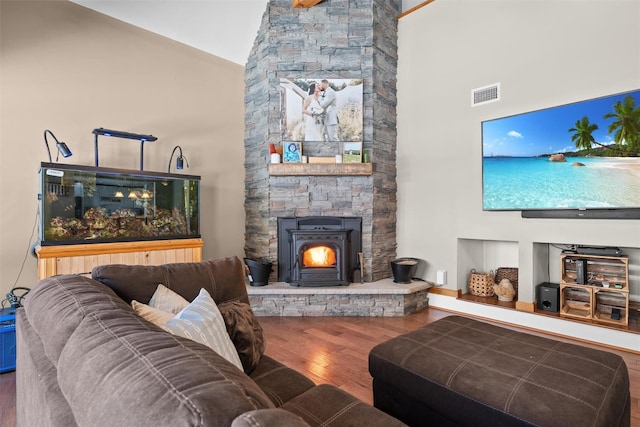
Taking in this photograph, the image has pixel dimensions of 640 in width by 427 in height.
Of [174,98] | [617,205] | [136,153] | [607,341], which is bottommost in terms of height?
[607,341]

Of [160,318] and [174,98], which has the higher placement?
[174,98]

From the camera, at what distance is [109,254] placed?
2.86 meters

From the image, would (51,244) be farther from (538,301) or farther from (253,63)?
(538,301)

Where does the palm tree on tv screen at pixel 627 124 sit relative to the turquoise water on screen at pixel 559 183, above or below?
above

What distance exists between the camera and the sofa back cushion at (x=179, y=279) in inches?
53.2

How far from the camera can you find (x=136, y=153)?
11.5 feet

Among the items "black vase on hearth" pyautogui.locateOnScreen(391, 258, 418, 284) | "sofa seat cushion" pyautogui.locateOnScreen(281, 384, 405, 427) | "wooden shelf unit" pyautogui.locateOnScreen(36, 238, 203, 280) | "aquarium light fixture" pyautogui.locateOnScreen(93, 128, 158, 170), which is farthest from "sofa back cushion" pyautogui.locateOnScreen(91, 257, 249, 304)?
"black vase on hearth" pyautogui.locateOnScreen(391, 258, 418, 284)

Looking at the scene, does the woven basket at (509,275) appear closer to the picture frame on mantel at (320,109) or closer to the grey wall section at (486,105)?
the grey wall section at (486,105)

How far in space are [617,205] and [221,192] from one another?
390 centimetres

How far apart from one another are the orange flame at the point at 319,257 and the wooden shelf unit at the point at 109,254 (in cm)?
112

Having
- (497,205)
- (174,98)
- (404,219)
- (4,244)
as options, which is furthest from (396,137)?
(4,244)

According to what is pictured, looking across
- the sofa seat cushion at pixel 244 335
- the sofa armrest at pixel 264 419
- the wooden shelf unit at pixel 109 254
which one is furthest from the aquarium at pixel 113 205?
the sofa armrest at pixel 264 419

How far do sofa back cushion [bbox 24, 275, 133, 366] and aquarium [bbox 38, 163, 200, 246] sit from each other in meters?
1.89

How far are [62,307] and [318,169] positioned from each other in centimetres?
295
